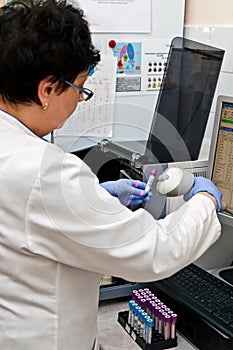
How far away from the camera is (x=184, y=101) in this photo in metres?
1.64

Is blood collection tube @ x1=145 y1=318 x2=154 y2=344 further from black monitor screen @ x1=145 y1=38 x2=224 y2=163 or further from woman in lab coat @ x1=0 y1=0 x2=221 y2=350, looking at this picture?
black monitor screen @ x1=145 y1=38 x2=224 y2=163

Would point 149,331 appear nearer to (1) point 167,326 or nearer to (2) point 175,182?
(1) point 167,326

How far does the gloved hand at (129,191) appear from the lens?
1.19m

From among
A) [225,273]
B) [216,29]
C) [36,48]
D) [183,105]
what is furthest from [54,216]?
[216,29]

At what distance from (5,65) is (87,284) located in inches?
17.9

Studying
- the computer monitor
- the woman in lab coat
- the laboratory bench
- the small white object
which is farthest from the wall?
the woman in lab coat

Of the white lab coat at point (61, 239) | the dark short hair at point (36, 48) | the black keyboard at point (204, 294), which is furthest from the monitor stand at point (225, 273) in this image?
the dark short hair at point (36, 48)

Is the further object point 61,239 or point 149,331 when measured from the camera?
point 149,331

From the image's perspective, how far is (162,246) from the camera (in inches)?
35.4

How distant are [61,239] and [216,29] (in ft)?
3.97

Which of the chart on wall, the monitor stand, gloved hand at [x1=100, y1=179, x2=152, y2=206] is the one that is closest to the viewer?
gloved hand at [x1=100, y1=179, x2=152, y2=206]

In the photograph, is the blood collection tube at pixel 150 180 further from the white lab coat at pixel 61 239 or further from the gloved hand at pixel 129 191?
the white lab coat at pixel 61 239

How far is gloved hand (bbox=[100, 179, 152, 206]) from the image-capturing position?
119cm

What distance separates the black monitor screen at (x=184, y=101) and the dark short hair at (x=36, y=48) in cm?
60
